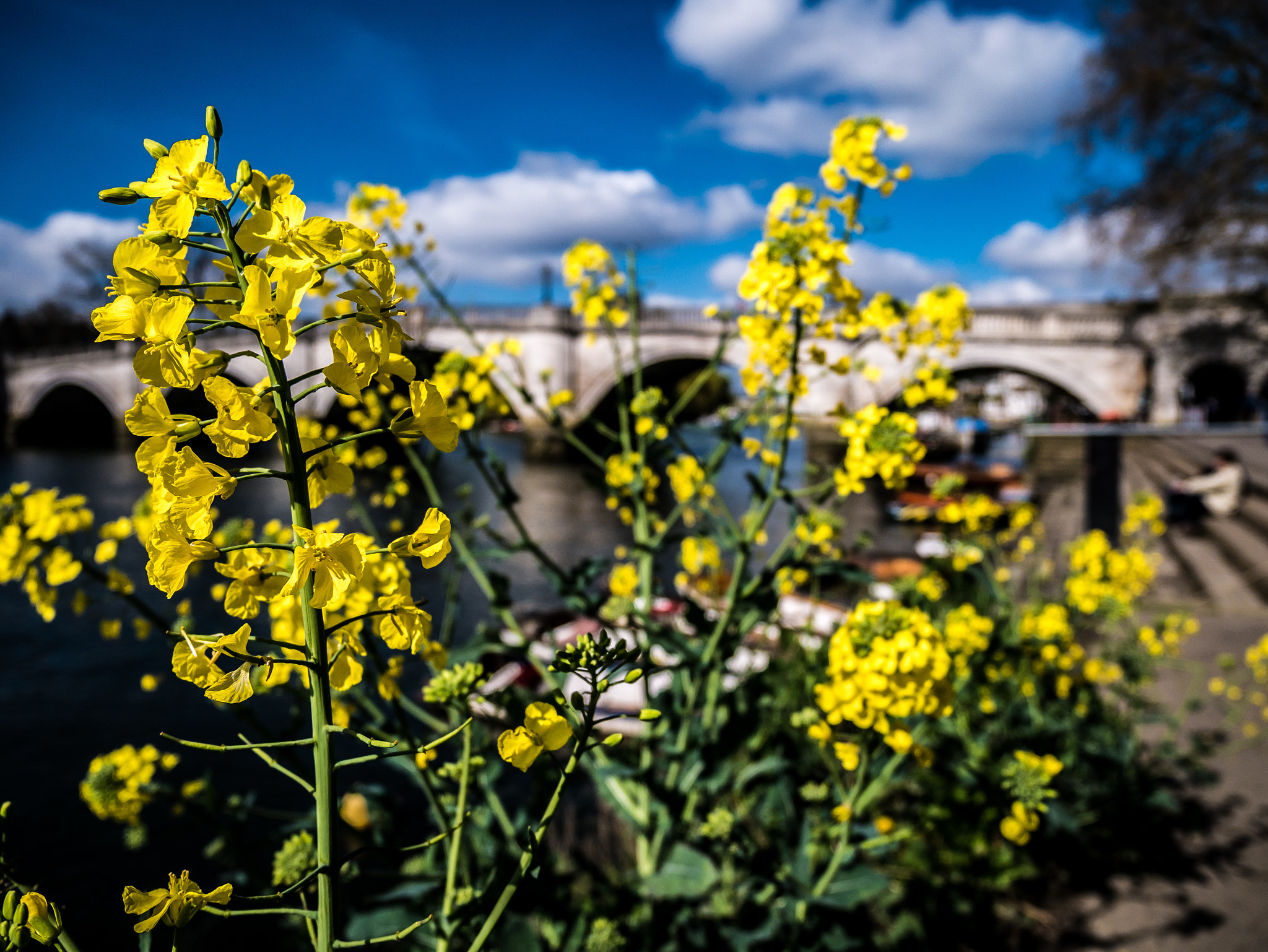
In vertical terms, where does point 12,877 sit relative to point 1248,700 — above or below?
above

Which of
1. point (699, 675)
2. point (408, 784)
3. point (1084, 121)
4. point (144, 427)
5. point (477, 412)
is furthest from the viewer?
point (1084, 121)

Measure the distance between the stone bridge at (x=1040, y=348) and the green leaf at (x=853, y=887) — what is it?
2111cm

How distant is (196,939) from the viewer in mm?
3816

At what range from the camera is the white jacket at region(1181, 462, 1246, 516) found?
8.65 m

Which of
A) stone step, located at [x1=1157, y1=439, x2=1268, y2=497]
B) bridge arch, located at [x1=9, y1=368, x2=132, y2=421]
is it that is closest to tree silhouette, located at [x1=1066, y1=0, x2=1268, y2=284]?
stone step, located at [x1=1157, y1=439, x2=1268, y2=497]

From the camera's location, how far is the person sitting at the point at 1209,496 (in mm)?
8672

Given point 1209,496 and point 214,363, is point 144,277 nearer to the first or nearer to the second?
point 214,363

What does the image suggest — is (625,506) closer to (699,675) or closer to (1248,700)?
(699,675)

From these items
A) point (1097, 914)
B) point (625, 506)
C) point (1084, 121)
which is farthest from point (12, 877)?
point (1084, 121)

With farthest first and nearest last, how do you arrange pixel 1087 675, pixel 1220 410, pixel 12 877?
pixel 1220 410
pixel 1087 675
pixel 12 877

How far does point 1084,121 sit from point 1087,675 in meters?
24.9

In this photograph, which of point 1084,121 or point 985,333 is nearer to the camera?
point 1084,121

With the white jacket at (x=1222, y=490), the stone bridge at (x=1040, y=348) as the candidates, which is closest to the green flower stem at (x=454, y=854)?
the white jacket at (x=1222, y=490)

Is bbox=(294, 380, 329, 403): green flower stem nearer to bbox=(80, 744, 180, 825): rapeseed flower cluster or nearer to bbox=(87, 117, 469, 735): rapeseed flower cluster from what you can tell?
bbox=(87, 117, 469, 735): rapeseed flower cluster
